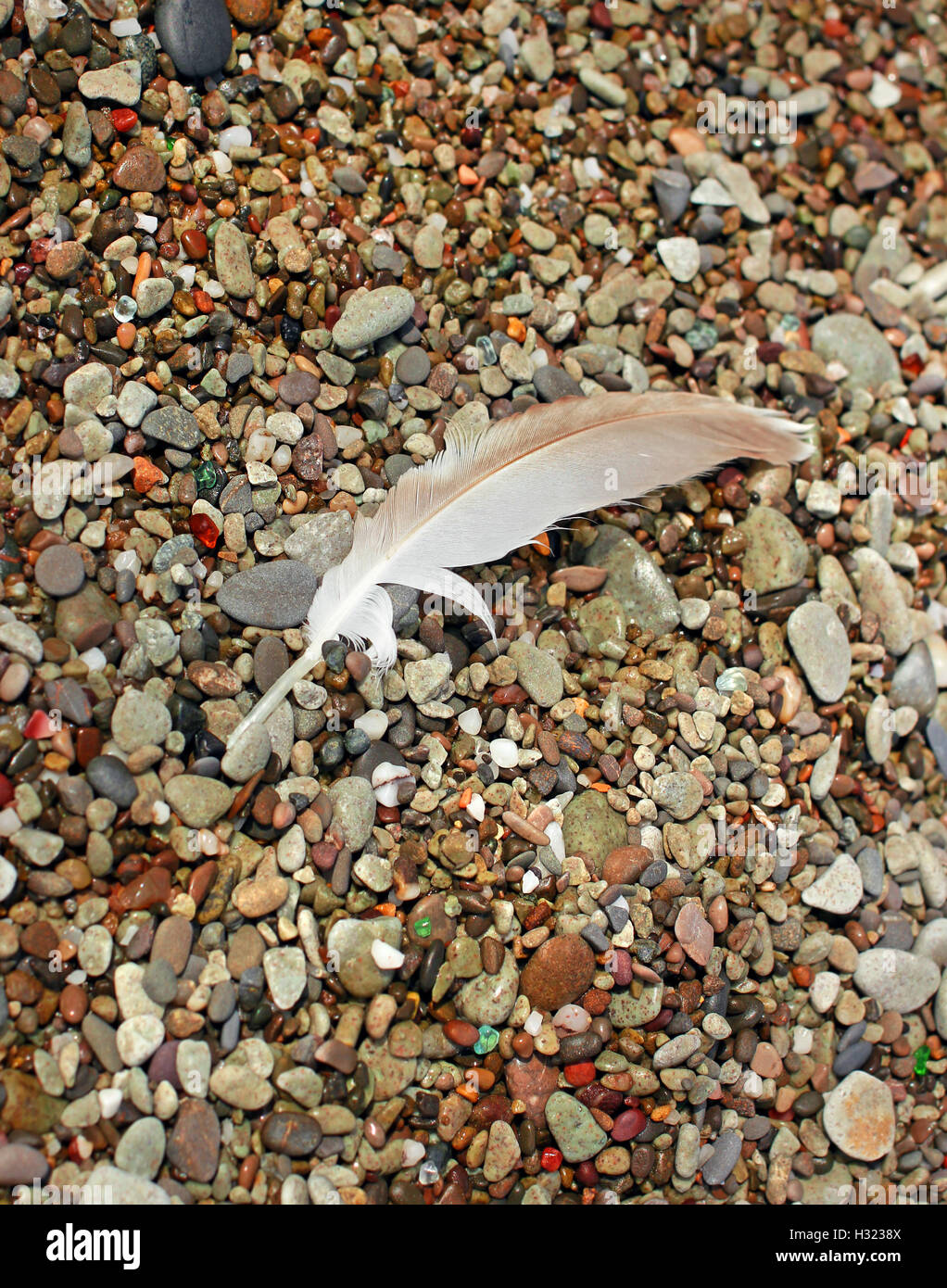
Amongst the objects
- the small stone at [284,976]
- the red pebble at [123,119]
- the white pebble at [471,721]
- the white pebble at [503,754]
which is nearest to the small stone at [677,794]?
the white pebble at [503,754]

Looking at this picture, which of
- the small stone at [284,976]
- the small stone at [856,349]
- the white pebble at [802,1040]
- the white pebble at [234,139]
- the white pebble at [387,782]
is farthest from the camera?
the small stone at [856,349]

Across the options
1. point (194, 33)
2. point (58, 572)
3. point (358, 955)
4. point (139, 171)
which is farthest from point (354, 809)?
point (194, 33)

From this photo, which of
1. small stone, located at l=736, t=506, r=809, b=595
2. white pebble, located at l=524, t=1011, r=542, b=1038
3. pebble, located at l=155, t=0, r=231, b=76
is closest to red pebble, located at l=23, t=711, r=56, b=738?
white pebble, located at l=524, t=1011, r=542, b=1038

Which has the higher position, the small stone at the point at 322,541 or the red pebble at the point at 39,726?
the small stone at the point at 322,541

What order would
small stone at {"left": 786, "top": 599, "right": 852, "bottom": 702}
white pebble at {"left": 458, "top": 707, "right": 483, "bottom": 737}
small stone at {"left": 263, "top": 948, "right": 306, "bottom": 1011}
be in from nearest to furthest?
small stone at {"left": 263, "top": 948, "right": 306, "bottom": 1011} < white pebble at {"left": 458, "top": 707, "right": 483, "bottom": 737} < small stone at {"left": 786, "top": 599, "right": 852, "bottom": 702}

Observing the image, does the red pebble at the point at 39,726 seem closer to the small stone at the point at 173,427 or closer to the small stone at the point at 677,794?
the small stone at the point at 173,427

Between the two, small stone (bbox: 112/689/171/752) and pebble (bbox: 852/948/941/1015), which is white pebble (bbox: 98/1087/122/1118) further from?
pebble (bbox: 852/948/941/1015)

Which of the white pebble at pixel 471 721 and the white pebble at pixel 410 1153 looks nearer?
the white pebble at pixel 410 1153

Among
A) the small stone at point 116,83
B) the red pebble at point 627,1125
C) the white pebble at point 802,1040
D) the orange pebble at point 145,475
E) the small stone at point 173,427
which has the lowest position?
the white pebble at point 802,1040
